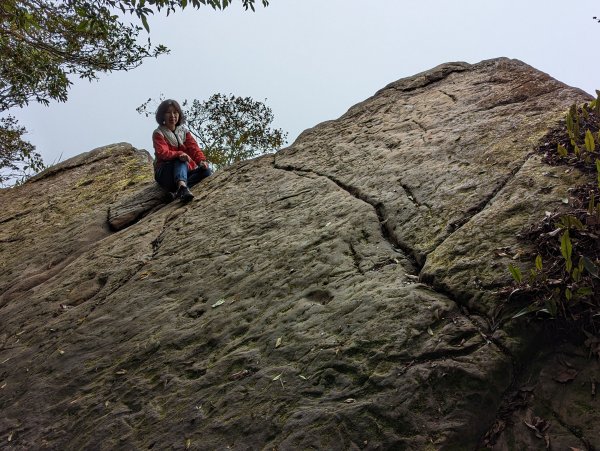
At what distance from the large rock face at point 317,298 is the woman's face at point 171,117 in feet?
3.78

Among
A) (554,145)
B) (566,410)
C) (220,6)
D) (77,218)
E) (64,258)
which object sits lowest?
(566,410)

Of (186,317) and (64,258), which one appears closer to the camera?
(186,317)

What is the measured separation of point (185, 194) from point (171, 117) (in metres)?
1.36

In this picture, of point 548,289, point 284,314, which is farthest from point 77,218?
point 548,289

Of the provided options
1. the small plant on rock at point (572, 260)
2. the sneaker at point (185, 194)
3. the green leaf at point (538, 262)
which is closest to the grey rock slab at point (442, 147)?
the small plant on rock at point (572, 260)

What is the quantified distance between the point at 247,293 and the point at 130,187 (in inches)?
205

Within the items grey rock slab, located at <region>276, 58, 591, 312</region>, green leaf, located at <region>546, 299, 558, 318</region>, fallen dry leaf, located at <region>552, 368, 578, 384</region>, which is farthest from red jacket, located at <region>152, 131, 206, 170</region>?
fallen dry leaf, located at <region>552, 368, 578, 384</region>

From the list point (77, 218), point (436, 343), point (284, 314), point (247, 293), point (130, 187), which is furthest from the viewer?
point (130, 187)

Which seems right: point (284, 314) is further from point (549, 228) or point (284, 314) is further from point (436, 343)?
point (549, 228)

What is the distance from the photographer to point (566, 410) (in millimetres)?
2992

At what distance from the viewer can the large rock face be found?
3389 millimetres

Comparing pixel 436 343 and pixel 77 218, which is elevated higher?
pixel 77 218

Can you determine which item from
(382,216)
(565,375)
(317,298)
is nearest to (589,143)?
(382,216)

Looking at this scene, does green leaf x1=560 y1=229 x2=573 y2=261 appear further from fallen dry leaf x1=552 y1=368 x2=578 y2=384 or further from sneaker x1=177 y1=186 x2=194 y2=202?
sneaker x1=177 y1=186 x2=194 y2=202
